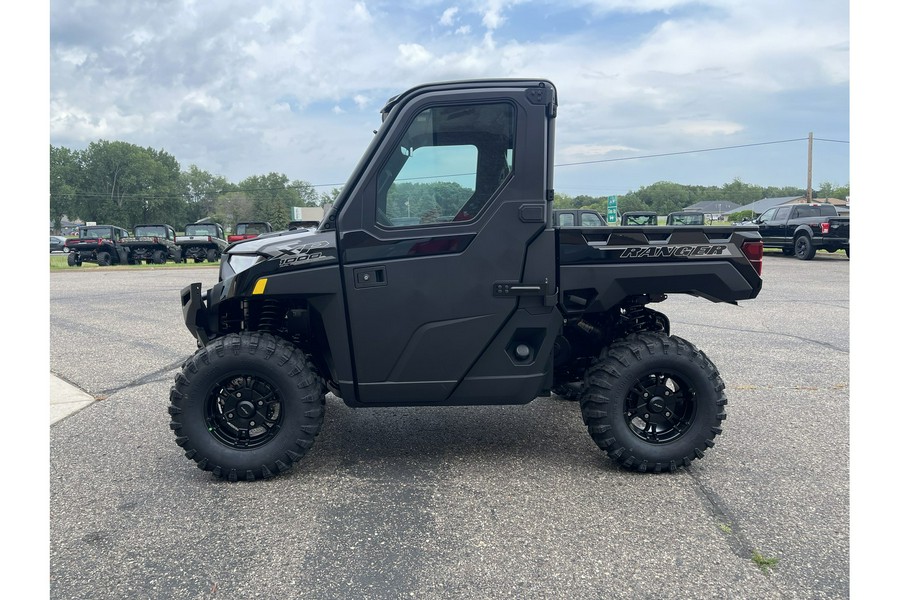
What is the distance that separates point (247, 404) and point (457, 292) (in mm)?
1412

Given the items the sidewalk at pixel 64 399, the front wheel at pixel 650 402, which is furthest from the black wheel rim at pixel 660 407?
the sidewalk at pixel 64 399

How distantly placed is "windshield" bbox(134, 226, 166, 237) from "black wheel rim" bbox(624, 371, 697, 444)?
2805cm

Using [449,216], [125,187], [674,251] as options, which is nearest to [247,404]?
[449,216]

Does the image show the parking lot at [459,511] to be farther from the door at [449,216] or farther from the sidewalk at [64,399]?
the door at [449,216]

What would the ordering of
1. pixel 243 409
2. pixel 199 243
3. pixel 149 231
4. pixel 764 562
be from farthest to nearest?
pixel 199 243 → pixel 149 231 → pixel 243 409 → pixel 764 562

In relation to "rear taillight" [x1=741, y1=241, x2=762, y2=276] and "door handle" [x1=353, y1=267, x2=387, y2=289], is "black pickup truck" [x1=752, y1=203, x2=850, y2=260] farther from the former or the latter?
"door handle" [x1=353, y1=267, x2=387, y2=289]

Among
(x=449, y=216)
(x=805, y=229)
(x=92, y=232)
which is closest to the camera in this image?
(x=449, y=216)

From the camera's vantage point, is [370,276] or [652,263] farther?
[652,263]

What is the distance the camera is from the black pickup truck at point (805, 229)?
2020 cm

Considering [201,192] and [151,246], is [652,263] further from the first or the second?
[201,192]

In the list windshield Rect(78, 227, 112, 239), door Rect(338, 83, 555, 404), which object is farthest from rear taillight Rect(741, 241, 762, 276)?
windshield Rect(78, 227, 112, 239)

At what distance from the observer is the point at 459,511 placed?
3361mm

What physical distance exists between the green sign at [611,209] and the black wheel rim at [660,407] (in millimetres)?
8178

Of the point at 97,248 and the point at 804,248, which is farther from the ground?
the point at 97,248
